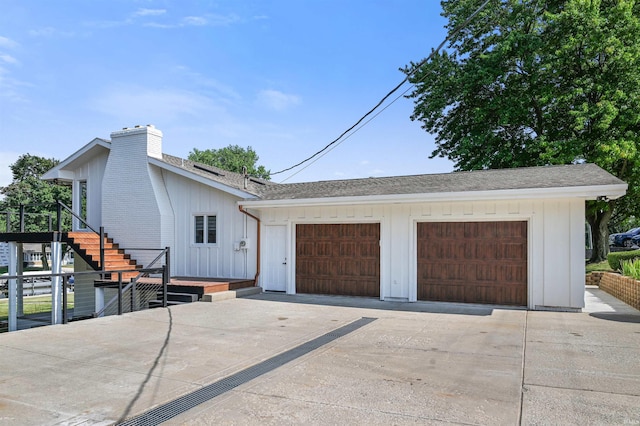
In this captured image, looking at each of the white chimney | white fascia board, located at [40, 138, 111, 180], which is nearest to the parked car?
the white chimney

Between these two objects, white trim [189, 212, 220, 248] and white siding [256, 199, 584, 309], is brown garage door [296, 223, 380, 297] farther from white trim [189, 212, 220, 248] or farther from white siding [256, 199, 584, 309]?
white trim [189, 212, 220, 248]

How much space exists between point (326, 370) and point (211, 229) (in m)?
9.29

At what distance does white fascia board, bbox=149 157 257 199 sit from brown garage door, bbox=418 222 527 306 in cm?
513

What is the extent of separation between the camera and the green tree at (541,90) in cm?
1806

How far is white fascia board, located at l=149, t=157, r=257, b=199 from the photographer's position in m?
12.5

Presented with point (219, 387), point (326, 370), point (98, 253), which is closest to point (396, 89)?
point (326, 370)

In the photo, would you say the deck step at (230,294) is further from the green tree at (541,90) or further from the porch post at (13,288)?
the green tree at (541,90)

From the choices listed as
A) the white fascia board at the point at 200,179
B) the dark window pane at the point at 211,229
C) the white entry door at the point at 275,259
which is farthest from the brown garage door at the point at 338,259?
the dark window pane at the point at 211,229

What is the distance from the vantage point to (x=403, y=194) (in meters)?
10.4

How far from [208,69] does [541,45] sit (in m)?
14.6

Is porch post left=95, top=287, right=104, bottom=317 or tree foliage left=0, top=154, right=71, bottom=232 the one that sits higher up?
tree foliage left=0, top=154, right=71, bottom=232

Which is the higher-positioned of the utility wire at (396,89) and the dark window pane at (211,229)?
the utility wire at (396,89)

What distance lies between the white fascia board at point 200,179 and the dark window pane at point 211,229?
3.70 ft

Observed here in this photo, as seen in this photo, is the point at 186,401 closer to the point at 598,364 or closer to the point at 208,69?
the point at 598,364
